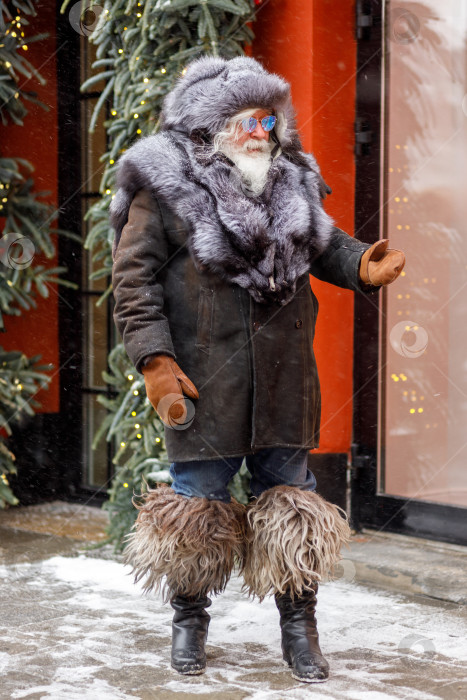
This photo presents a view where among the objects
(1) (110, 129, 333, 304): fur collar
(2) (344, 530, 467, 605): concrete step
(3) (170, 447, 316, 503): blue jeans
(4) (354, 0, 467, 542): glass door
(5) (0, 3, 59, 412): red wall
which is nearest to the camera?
(1) (110, 129, 333, 304): fur collar

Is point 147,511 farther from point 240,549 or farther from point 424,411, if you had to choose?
point 424,411

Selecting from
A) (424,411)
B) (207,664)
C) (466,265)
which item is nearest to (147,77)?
(466,265)

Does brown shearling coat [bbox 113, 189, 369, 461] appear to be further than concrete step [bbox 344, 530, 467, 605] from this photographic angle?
No

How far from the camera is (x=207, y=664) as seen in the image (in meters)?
3.45

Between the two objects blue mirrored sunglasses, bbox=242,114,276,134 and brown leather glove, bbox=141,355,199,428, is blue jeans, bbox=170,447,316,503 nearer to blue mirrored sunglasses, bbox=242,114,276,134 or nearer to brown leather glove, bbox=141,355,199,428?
brown leather glove, bbox=141,355,199,428

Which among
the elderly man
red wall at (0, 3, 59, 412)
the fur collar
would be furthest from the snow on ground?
red wall at (0, 3, 59, 412)

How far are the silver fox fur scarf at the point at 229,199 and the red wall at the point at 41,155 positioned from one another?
286 centimetres

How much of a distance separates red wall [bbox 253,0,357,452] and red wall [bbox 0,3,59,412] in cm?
177

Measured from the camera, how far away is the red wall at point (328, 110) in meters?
4.80

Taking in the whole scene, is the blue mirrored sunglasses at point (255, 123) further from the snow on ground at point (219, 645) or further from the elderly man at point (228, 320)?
the snow on ground at point (219, 645)

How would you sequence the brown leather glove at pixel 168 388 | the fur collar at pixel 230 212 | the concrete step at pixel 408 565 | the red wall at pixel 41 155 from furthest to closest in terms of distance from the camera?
1. the red wall at pixel 41 155
2. the concrete step at pixel 408 565
3. the fur collar at pixel 230 212
4. the brown leather glove at pixel 168 388

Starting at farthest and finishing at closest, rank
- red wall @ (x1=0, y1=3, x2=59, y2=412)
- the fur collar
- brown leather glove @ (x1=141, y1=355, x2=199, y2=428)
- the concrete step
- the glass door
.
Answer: red wall @ (x1=0, y1=3, x2=59, y2=412) → the glass door → the concrete step → the fur collar → brown leather glove @ (x1=141, y1=355, x2=199, y2=428)

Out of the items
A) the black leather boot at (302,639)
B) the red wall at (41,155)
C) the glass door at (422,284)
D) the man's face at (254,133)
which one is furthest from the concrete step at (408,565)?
the red wall at (41,155)

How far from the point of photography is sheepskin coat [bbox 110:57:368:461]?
129 inches
